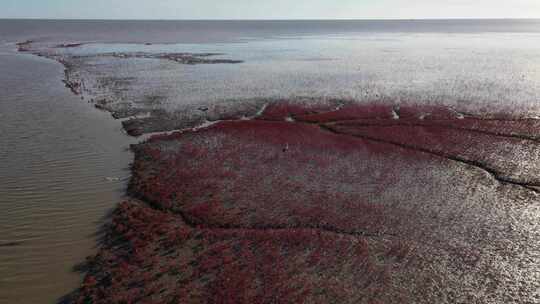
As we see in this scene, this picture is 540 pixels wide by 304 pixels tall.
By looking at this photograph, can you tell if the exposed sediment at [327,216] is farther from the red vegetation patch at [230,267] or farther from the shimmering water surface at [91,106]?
the shimmering water surface at [91,106]

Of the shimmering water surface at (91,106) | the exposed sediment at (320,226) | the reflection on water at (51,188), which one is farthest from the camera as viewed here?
the shimmering water surface at (91,106)

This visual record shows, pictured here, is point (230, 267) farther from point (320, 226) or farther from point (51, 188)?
point (51, 188)

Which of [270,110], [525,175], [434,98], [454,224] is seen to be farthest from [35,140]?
[434,98]

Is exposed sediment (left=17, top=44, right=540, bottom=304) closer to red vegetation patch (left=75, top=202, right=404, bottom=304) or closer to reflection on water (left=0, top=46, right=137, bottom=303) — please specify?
red vegetation patch (left=75, top=202, right=404, bottom=304)

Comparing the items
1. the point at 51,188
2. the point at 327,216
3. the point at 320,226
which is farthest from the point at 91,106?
the point at 320,226

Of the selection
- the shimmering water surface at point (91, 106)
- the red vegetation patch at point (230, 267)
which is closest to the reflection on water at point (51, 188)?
the shimmering water surface at point (91, 106)

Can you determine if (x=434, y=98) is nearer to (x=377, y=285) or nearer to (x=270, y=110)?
(x=270, y=110)
